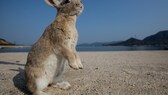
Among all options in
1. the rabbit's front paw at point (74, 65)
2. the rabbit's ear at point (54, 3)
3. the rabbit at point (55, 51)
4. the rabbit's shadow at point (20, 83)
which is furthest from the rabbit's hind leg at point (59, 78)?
the rabbit's ear at point (54, 3)

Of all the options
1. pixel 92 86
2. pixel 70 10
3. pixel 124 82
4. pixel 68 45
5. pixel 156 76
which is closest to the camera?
pixel 68 45

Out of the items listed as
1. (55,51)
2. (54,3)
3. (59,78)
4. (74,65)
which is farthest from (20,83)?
(54,3)

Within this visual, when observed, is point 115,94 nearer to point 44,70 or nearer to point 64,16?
point 44,70

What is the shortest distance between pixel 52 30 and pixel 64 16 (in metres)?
0.52

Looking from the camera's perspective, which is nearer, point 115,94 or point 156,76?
point 115,94

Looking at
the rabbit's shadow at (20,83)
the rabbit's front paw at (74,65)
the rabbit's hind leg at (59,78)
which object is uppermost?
the rabbit's front paw at (74,65)

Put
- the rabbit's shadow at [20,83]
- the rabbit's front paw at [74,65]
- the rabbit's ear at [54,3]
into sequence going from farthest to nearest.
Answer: the rabbit's shadow at [20,83] → the rabbit's ear at [54,3] → the rabbit's front paw at [74,65]

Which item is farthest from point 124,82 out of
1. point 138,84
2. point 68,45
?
point 68,45

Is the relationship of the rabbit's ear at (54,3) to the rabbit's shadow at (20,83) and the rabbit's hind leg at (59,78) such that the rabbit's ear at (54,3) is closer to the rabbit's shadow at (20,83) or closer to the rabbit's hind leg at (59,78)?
the rabbit's hind leg at (59,78)

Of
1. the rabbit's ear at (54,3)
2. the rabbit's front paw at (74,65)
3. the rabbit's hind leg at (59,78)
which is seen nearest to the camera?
the rabbit's front paw at (74,65)

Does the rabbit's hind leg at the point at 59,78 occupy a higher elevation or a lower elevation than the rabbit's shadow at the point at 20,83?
higher

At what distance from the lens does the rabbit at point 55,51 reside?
631 centimetres

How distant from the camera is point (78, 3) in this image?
6676 millimetres

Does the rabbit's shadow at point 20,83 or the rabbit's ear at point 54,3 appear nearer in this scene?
the rabbit's ear at point 54,3
